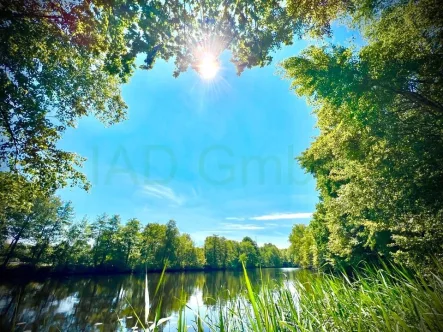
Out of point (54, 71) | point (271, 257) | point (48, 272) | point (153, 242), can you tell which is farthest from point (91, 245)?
point (271, 257)

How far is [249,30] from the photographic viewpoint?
606 cm

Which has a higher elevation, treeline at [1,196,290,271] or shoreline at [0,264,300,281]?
treeline at [1,196,290,271]

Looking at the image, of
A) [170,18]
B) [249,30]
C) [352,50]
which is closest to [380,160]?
[352,50]

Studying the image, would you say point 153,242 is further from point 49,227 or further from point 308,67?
point 308,67

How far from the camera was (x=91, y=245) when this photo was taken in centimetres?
4675

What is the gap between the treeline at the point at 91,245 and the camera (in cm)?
3356

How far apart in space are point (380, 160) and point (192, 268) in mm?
70256

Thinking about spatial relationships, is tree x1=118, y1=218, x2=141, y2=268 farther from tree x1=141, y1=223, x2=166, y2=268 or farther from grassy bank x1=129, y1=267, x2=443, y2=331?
grassy bank x1=129, y1=267, x2=443, y2=331

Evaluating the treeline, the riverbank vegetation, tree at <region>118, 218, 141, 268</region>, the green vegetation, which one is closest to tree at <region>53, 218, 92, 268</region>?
the treeline

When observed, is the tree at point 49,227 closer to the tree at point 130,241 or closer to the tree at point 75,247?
the tree at point 75,247

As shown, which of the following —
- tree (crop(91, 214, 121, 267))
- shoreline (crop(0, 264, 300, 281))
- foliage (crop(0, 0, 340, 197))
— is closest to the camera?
foliage (crop(0, 0, 340, 197))

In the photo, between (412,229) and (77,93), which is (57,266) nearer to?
(77,93)

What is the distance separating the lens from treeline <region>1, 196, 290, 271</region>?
33.6 meters

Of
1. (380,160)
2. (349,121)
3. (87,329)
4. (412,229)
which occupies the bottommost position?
(87,329)
